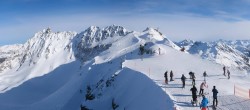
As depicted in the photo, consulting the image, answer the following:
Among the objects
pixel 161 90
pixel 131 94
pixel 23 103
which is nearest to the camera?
pixel 161 90

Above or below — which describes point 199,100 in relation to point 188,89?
below

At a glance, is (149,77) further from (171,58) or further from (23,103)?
(23,103)

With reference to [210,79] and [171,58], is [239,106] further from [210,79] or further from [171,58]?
[171,58]

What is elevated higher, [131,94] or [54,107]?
[131,94]

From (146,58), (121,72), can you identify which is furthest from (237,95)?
(146,58)

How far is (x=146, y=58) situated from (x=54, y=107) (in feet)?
214

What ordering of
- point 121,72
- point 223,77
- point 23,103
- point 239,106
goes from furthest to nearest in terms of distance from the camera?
point 23,103 → point 121,72 → point 223,77 → point 239,106

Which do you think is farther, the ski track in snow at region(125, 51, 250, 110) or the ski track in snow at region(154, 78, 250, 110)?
the ski track in snow at region(125, 51, 250, 110)

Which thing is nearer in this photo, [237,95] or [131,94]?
[237,95]

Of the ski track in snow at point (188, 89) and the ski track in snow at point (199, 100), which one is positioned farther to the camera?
the ski track in snow at point (188, 89)

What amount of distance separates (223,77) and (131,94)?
17357 mm

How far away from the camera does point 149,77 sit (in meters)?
67.4

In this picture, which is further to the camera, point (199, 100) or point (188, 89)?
point (188, 89)

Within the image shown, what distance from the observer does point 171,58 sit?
313 ft
